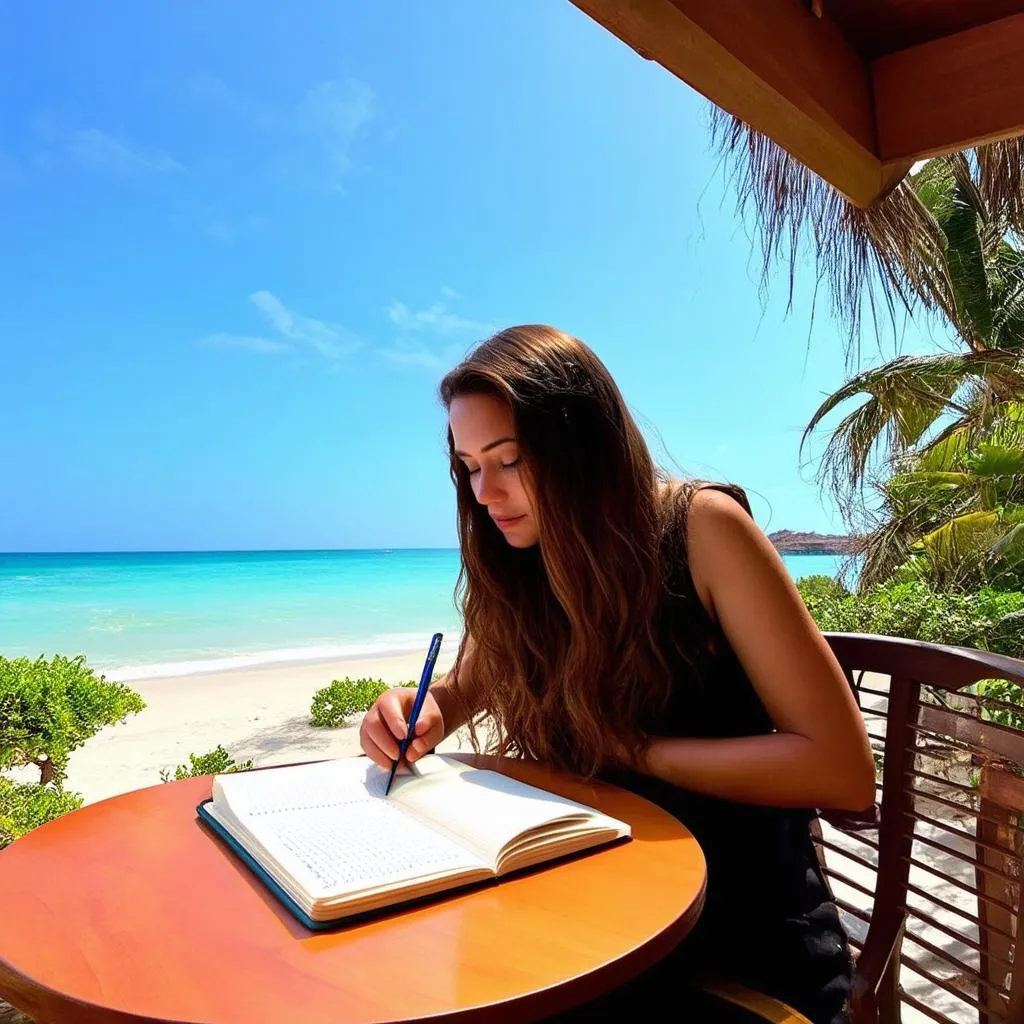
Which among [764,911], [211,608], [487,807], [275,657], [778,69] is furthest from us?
[211,608]

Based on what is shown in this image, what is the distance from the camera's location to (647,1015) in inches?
31.2

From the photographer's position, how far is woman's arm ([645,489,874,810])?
34.1 inches

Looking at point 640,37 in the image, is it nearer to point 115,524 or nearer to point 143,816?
point 143,816

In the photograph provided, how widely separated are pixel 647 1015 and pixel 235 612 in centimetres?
1857

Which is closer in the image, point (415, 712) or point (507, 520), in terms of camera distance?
point (415, 712)

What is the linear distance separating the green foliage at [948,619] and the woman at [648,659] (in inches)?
123

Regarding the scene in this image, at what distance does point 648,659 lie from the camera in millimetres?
1029

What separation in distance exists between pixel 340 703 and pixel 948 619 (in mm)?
Answer: 4243

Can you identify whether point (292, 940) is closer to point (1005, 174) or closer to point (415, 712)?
point (415, 712)

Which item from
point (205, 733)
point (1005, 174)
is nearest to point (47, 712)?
point (205, 733)

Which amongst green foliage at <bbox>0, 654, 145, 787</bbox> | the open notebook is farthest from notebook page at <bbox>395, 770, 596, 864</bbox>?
green foliage at <bbox>0, 654, 145, 787</bbox>

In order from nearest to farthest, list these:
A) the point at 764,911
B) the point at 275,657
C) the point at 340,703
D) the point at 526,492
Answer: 1. the point at 764,911
2. the point at 526,492
3. the point at 340,703
4. the point at 275,657

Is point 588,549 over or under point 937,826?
over

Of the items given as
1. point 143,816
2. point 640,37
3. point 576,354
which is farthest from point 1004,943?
point 640,37
